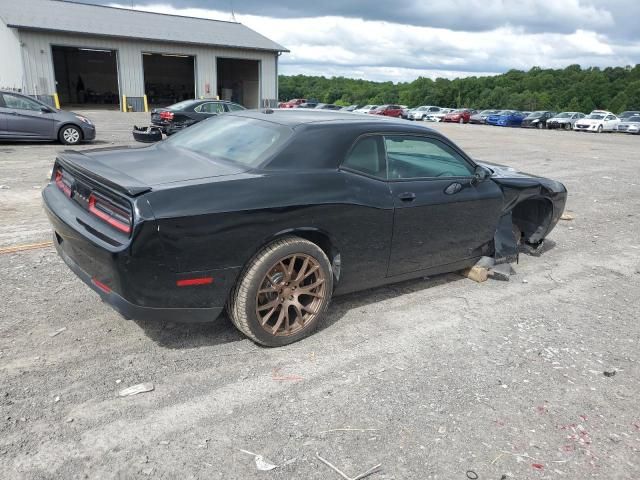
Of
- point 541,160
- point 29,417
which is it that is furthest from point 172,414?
point 541,160

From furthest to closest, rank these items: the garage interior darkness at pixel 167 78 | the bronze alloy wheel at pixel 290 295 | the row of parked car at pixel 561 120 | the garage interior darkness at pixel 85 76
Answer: the garage interior darkness at pixel 167 78 → the garage interior darkness at pixel 85 76 → the row of parked car at pixel 561 120 → the bronze alloy wheel at pixel 290 295

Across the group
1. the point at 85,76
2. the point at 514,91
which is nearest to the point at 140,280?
the point at 85,76

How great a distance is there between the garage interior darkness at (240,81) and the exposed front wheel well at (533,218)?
3423 centimetres

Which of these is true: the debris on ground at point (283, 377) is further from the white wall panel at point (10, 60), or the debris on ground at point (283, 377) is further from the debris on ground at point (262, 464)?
the white wall panel at point (10, 60)

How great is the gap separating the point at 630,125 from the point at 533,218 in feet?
120

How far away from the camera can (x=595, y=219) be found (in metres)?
8.30

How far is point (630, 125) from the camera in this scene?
36406 mm

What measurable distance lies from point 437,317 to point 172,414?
2311 millimetres

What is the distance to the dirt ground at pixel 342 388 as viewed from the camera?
2.59m

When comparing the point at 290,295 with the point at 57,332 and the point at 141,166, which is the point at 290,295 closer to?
the point at 141,166

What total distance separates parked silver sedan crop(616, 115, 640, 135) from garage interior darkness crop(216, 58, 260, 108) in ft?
85.3

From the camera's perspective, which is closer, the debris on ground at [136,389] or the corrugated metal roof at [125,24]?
the debris on ground at [136,389]

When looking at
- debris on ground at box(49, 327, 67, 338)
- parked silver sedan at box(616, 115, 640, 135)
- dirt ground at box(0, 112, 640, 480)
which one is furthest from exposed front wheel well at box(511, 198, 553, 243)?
parked silver sedan at box(616, 115, 640, 135)

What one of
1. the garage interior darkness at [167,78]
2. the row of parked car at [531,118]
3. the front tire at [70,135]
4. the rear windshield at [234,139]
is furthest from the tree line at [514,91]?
the rear windshield at [234,139]
